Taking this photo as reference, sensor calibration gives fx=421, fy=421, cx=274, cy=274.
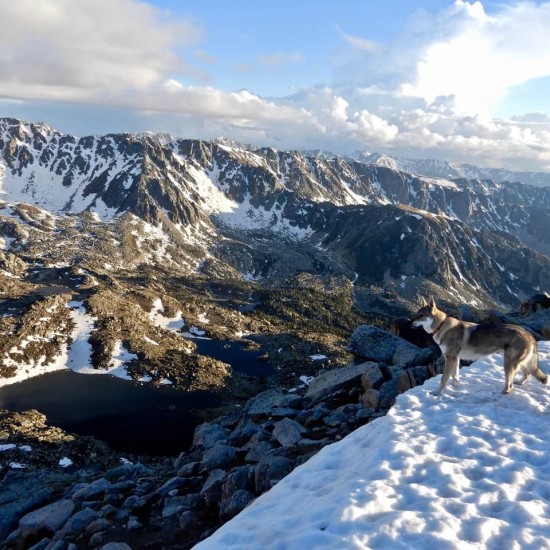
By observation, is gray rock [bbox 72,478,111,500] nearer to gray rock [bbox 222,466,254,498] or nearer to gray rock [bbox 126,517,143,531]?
gray rock [bbox 126,517,143,531]

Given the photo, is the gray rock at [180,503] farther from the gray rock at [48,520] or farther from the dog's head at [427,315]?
the dog's head at [427,315]

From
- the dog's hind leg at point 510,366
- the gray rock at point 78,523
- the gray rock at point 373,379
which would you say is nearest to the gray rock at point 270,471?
the gray rock at point 78,523

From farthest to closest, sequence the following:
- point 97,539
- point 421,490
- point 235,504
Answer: point 97,539 → point 235,504 → point 421,490

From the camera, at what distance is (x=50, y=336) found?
A: 4695 inches

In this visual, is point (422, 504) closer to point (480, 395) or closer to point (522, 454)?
point (522, 454)

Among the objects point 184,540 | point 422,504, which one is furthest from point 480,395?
point 184,540

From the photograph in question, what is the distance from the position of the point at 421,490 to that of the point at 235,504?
704cm

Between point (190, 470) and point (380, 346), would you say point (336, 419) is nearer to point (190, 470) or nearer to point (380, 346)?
point (190, 470)

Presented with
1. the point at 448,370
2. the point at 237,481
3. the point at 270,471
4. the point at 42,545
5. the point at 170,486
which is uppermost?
the point at 448,370

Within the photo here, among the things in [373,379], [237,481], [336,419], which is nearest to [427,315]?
[336,419]

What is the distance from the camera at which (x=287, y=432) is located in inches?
853

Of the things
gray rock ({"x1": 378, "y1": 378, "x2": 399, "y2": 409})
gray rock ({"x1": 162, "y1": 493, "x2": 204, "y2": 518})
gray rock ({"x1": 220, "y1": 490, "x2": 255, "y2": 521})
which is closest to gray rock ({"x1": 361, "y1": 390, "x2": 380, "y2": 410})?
gray rock ({"x1": 378, "y1": 378, "x2": 399, "y2": 409})

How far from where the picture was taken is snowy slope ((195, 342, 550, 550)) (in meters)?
8.80

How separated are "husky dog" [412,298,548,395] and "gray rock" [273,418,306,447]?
7300 mm
